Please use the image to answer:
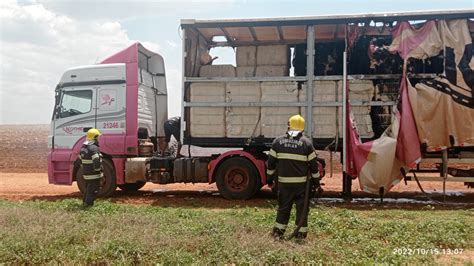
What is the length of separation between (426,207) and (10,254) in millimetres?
8164

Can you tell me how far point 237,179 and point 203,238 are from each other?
4916 mm

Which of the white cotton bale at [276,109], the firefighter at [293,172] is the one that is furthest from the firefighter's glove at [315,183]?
the white cotton bale at [276,109]

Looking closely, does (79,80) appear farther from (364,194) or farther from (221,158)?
(364,194)

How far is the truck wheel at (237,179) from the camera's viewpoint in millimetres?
10633

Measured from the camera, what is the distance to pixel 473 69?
31.5ft

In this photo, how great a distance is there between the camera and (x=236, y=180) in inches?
427

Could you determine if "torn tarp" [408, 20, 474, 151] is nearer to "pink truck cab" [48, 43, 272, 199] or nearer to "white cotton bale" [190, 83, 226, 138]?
"pink truck cab" [48, 43, 272, 199]

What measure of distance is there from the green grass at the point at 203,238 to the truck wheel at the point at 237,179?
8.11 ft

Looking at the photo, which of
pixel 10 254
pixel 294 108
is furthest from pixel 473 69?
pixel 10 254

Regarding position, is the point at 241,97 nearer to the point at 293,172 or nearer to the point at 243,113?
the point at 243,113

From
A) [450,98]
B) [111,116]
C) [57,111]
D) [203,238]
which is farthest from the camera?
[57,111]

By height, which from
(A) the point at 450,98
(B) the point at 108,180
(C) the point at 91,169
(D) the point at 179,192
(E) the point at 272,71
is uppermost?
(E) the point at 272,71

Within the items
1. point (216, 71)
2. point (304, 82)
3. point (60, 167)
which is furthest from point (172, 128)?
point (304, 82)

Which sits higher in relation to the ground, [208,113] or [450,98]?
[450,98]
